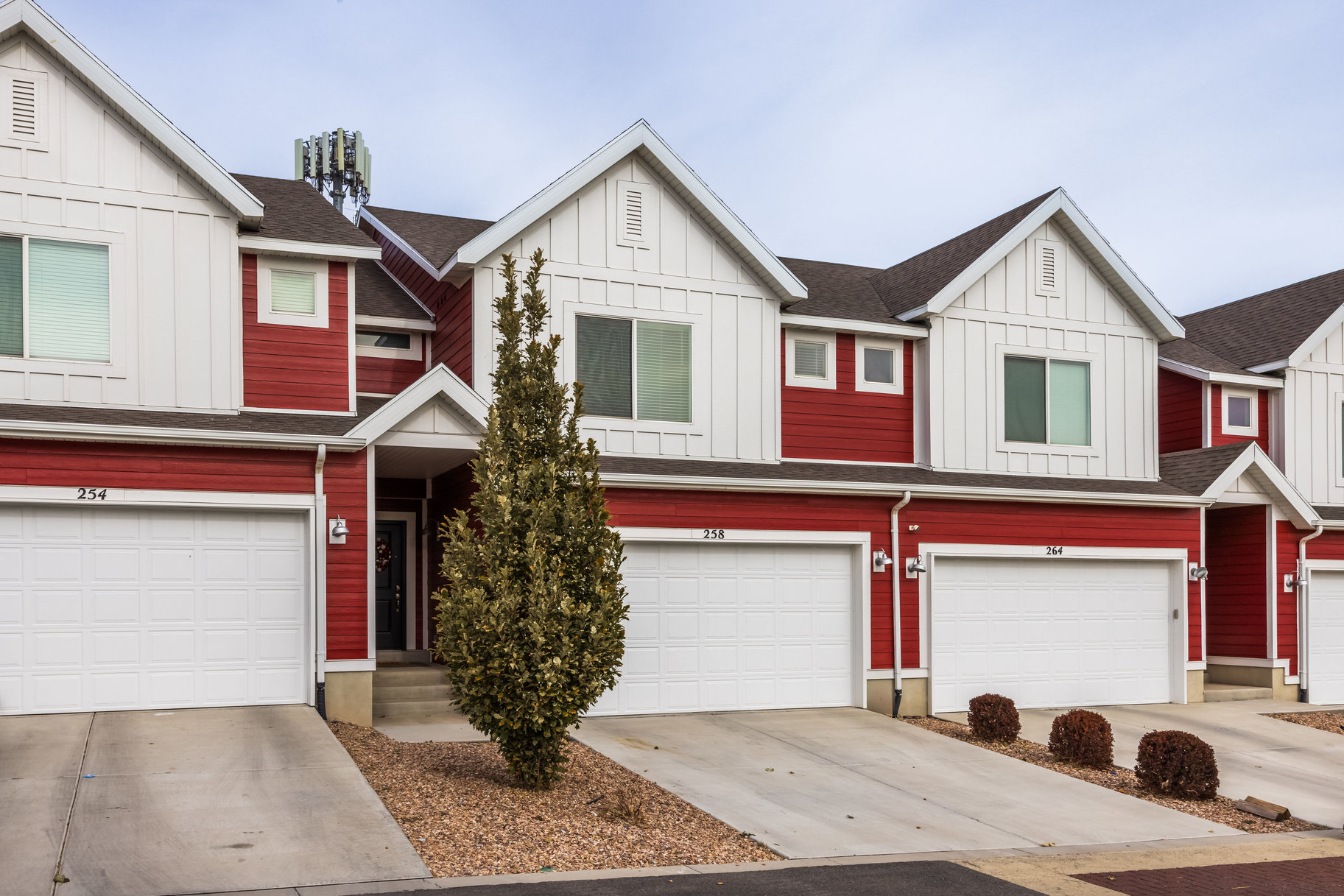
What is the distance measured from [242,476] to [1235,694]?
14.8 m

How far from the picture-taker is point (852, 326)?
17.4m

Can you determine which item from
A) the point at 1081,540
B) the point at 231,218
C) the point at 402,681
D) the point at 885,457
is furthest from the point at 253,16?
the point at 1081,540

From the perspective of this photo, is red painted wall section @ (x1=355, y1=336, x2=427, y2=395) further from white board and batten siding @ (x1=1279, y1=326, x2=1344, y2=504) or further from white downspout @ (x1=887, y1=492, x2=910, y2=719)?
white board and batten siding @ (x1=1279, y1=326, x2=1344, y2=504)

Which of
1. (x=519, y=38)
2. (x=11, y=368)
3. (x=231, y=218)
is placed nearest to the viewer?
(x=11, y=368)

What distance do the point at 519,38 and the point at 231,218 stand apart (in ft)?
25.6

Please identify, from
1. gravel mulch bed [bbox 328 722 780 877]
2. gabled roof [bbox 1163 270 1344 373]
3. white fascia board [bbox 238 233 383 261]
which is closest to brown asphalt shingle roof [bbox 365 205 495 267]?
white fascia board [bbox 238 233 383 261]

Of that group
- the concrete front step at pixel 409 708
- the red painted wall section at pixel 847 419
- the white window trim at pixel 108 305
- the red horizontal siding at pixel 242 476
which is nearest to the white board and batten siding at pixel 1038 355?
the red painted wall section at pixel 847 419

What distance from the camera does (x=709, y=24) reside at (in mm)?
20219

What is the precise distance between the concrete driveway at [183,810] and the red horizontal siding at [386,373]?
6014 mm

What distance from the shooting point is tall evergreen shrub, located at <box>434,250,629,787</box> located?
9.59 metres

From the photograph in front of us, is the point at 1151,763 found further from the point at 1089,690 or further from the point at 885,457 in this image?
the point at 885,457

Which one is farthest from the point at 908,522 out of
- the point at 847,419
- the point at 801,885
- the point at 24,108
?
the point at 24,108

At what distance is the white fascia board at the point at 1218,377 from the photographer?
19.5 m

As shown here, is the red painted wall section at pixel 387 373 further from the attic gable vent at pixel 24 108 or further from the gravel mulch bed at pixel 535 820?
the gravel mulch bed at pixel 535 820
